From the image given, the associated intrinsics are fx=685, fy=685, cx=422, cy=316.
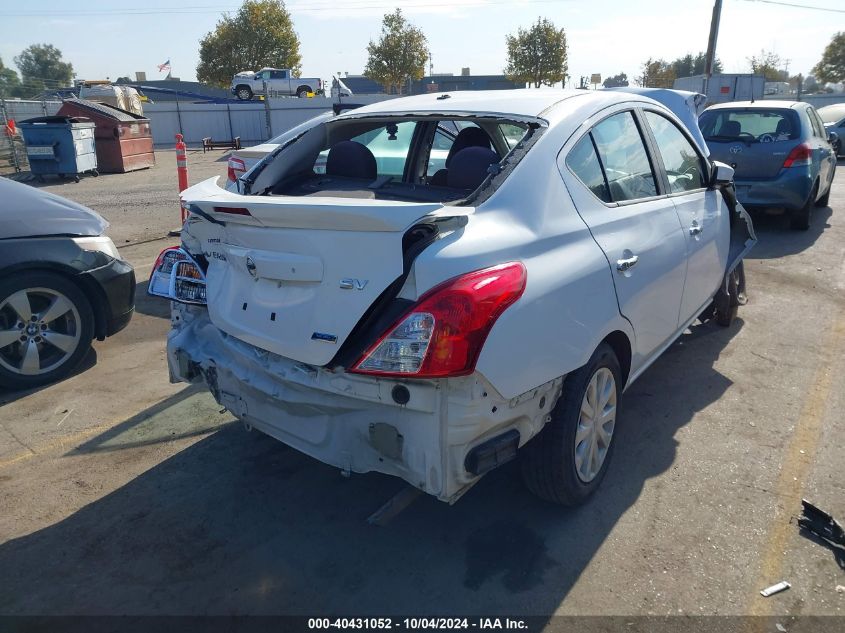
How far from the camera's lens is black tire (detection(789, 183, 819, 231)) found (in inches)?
360

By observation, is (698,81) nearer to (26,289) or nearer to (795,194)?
(795,194)

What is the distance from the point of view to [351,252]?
256 cm

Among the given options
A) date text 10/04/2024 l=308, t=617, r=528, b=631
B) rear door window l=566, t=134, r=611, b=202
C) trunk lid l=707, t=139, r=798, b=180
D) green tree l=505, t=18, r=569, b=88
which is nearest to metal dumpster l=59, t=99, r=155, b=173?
trunk lid l=707, t=139, r=798, b=180

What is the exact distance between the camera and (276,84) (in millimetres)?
44469

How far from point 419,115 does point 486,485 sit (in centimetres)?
194

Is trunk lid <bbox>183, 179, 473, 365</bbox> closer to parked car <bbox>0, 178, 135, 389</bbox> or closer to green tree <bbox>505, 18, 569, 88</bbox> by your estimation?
parked car <bbox>0, 178, 135, 389</bbox>

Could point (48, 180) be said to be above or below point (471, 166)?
below

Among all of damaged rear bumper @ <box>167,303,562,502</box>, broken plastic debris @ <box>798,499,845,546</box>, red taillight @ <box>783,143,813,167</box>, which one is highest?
red taillight @ <box>783,143,813,167</box>

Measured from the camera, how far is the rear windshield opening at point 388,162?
3.59 meters

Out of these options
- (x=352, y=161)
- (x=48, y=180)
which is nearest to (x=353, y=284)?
(x=352, y=161)

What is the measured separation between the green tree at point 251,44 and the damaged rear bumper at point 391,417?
56.4 m

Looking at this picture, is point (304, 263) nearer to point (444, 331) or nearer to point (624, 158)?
point (444, 331)

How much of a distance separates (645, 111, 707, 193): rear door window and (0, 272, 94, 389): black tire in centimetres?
404

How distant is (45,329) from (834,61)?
7007 cm
